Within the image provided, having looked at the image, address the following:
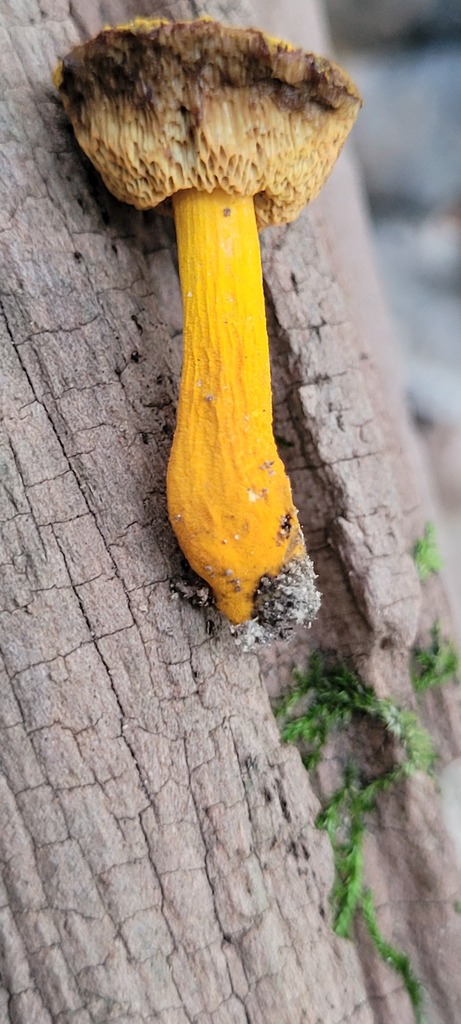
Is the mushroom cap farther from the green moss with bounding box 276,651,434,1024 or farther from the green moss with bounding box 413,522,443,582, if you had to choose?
the green moss with bounding box 276,651,434,1024

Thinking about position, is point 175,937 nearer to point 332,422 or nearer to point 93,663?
point 93,663

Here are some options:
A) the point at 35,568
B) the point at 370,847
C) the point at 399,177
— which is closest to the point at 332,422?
the point at 35,568

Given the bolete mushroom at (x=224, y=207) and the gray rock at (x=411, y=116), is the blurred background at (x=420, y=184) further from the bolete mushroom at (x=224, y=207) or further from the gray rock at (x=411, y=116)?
the bolete mushroom at (x=224, y=207)

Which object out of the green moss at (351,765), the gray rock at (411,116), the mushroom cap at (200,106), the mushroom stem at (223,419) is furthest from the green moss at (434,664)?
the gray rock at (411,116)

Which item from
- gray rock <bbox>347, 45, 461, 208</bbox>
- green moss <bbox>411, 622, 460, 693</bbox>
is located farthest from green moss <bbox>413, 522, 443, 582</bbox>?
gray rock <bbox>347, 45, 461, 208</bbox>

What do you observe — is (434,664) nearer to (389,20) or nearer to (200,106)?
(200,106)

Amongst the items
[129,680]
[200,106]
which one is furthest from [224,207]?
[129,680]
